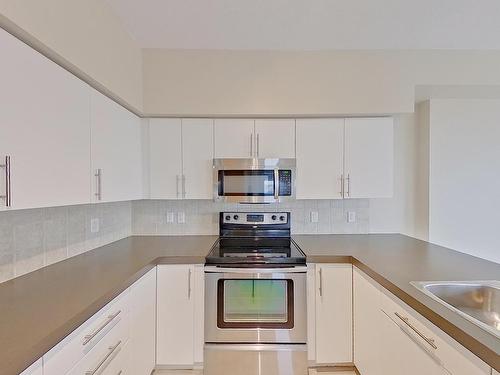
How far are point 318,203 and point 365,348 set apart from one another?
1.29 metres

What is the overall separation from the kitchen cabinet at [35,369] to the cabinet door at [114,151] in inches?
39.6

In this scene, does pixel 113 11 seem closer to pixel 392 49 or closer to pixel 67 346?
pixel 67 346

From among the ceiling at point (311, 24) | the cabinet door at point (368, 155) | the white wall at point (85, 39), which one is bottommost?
the cabinet door at point (368, 155)

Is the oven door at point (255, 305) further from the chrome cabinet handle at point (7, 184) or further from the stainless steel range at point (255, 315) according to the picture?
the chrome cabinet handle at point (7, 184)

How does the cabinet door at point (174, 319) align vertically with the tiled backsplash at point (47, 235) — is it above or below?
below

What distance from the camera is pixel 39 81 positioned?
1315mm

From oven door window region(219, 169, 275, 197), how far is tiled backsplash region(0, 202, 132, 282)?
0.99 m

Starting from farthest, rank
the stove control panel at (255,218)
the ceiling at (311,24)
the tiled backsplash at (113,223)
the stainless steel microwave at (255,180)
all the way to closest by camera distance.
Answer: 1. the stove control panel at (255,218)
2. the stainless steel microwave at (255,180)
3. the ceiling at (311,24)
4. the tiled backsplash at (113,223)

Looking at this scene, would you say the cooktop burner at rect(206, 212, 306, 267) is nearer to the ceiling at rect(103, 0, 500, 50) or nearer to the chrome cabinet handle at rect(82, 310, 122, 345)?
the chrome cabinet handle at rect(82, 310, 122, 345)

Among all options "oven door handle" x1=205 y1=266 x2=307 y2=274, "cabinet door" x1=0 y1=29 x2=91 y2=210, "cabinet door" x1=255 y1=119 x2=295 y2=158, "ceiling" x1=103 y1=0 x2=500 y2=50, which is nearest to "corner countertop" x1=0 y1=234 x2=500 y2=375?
"oven door handle" x1=205 y1=266 x2=307 y2=274

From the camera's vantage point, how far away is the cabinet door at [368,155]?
102 inches

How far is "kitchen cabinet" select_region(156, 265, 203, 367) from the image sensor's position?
2129 mm

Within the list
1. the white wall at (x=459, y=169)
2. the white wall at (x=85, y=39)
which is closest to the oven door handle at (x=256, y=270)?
the white wall at (x=85, y=39)

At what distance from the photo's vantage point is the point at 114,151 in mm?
2082
